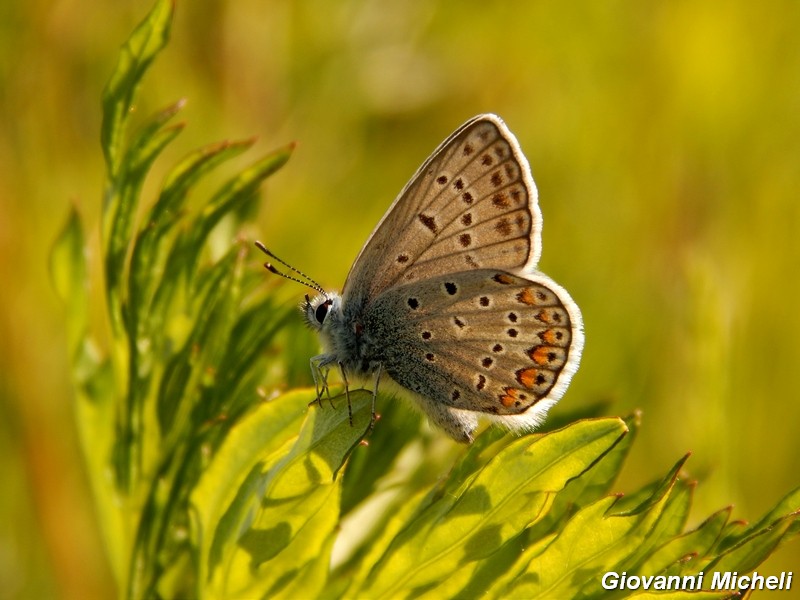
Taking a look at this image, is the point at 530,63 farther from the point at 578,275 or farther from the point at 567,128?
the point at 578,275

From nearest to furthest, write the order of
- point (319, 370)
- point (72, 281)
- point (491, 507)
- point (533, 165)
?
point (491, 507) < point (72, 281) < point (319, 370) < point (533, 165)

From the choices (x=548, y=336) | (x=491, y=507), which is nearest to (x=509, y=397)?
(x=548, y=336)

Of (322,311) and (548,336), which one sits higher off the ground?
(322,311)

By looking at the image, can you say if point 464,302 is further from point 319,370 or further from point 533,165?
point 533,165

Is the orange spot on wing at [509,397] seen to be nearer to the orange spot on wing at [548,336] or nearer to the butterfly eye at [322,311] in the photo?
the orange spot on wing at [548,336]

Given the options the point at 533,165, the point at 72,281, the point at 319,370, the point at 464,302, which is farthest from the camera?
the point at 533,165

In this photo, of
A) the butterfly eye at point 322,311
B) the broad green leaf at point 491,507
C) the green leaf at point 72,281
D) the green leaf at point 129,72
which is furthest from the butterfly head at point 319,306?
the broad green leaf at point 491,507
